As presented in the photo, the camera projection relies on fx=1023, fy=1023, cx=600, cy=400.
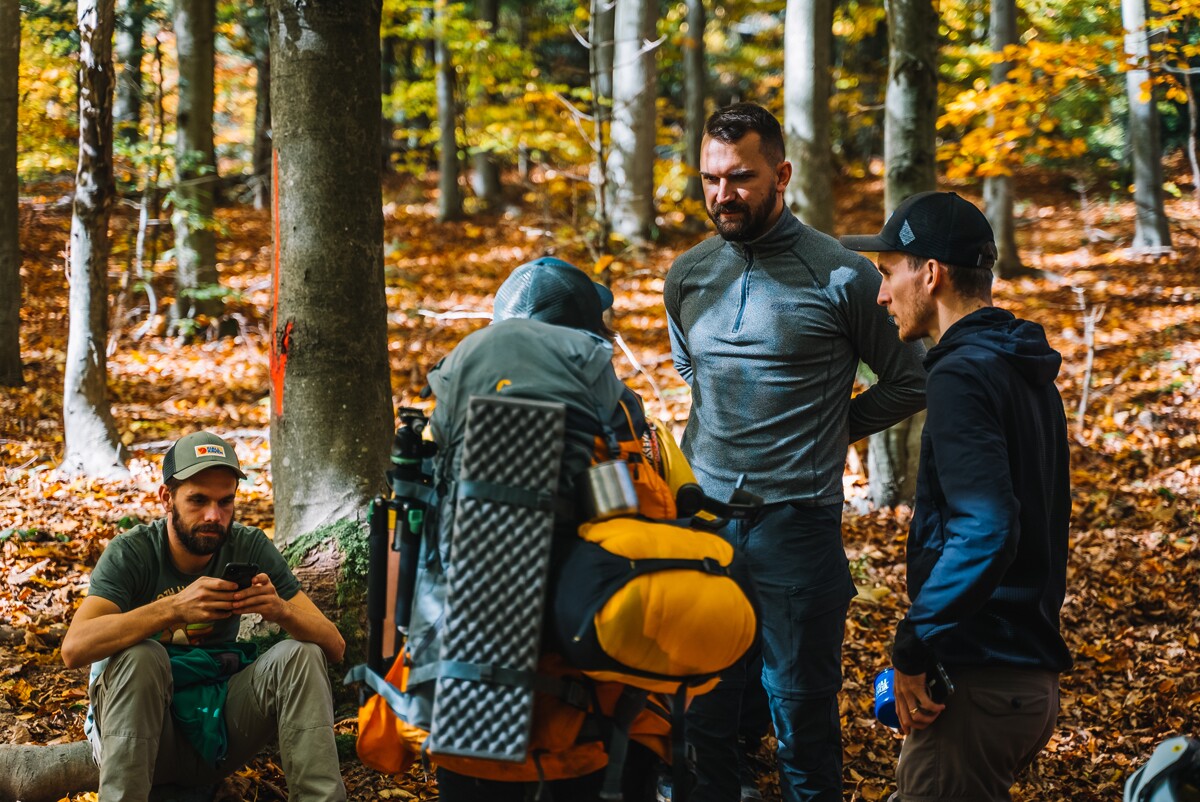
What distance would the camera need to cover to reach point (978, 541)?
2.30 metres

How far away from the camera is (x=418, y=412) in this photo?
2.44 m

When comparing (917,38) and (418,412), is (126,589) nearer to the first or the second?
(418,412)

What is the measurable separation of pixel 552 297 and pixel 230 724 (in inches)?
86.9

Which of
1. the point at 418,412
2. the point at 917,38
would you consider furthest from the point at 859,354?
the point at 917,38

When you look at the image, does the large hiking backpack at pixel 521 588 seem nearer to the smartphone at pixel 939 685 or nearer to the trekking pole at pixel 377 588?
the trekking pole at pixel 377 588

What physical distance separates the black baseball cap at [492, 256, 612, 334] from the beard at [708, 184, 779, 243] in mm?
1090

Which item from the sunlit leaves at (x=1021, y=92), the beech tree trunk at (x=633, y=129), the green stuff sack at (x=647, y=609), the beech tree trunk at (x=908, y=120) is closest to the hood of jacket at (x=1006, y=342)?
the green stuff sack at (x=647, y=609)

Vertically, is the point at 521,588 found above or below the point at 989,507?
below

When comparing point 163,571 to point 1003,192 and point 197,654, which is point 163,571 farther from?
point 1003,192

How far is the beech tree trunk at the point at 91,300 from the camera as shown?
23.3 ft

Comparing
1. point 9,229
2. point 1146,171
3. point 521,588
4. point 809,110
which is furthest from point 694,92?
point 521,588

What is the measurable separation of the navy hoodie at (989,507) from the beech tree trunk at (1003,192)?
527 inches

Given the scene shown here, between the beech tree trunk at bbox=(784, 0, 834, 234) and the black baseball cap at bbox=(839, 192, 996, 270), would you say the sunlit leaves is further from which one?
the black baseball cap at bbox=(839, 192, 996, 270)

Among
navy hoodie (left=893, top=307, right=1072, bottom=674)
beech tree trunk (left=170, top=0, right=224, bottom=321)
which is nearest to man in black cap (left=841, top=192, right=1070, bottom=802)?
navy hoodie (left=893, top=307, right=1072, bottom=674)
